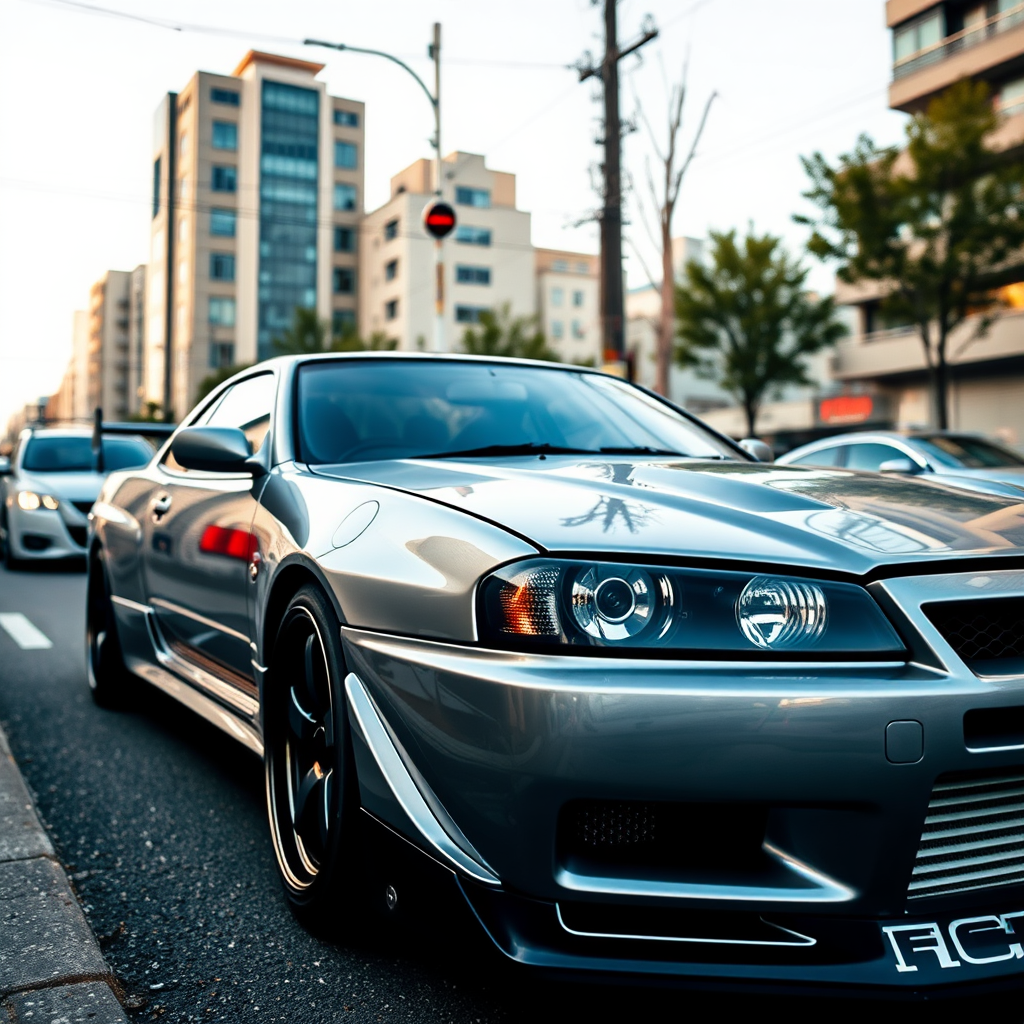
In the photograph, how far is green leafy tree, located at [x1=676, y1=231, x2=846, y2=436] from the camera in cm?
3347

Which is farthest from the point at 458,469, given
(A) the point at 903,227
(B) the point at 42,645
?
(A) the point at 903,227

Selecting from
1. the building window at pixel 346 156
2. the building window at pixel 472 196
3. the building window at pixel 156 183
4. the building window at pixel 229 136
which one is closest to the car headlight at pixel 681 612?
the building window at pixel 472 196

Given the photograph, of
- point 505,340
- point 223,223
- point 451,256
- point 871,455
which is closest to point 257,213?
point 223,223

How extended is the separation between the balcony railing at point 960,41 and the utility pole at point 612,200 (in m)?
17.9

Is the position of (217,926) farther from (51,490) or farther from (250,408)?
(51,490)

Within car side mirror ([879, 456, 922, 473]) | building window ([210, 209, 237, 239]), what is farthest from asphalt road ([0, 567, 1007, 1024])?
building window ([210, 209, 237, 239])

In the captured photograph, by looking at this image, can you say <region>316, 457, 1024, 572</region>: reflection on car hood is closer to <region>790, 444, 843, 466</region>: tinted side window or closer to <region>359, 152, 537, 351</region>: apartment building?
<region>790, 444, 843, 466</region>: tinted side window

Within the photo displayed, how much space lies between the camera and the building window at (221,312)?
7269 cm

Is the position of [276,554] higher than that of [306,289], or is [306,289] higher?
[306,289]

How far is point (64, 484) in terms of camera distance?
38.6 feet

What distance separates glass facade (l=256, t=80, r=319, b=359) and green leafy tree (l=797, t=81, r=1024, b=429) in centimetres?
5300

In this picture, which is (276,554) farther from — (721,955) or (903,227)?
(903,227)

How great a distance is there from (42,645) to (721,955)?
5882 mm

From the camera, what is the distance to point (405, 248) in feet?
218
